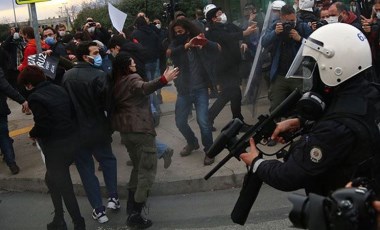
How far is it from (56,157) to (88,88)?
69cm

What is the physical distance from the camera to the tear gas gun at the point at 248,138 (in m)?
2.44

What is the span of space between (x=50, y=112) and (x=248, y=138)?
7.64 feet

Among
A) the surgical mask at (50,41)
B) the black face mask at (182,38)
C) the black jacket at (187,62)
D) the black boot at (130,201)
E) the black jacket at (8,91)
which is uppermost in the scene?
the black face mask at (182,38)

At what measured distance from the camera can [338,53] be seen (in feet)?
7.41

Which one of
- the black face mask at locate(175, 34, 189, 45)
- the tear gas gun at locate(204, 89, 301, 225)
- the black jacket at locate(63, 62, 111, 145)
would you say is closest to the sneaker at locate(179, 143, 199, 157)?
the black face mask at locate(175, 34, 189, 45)

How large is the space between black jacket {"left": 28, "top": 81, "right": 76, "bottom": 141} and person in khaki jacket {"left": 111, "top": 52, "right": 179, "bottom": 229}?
0.43 meters

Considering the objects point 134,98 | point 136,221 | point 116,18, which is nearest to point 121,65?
point 134,98

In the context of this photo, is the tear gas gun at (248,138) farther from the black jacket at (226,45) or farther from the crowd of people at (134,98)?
the black jacket at (226,45)

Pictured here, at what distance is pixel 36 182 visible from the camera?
594cm

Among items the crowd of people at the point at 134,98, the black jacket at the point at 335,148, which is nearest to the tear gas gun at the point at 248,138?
the crowd of people at the point at 134,98

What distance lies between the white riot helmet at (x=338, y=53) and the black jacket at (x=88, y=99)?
263 cm

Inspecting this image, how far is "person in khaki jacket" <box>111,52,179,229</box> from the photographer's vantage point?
175 inches

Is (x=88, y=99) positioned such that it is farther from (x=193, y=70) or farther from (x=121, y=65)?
(x=193, y=70)

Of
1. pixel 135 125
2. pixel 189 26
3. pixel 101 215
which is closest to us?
pixel 135 125
